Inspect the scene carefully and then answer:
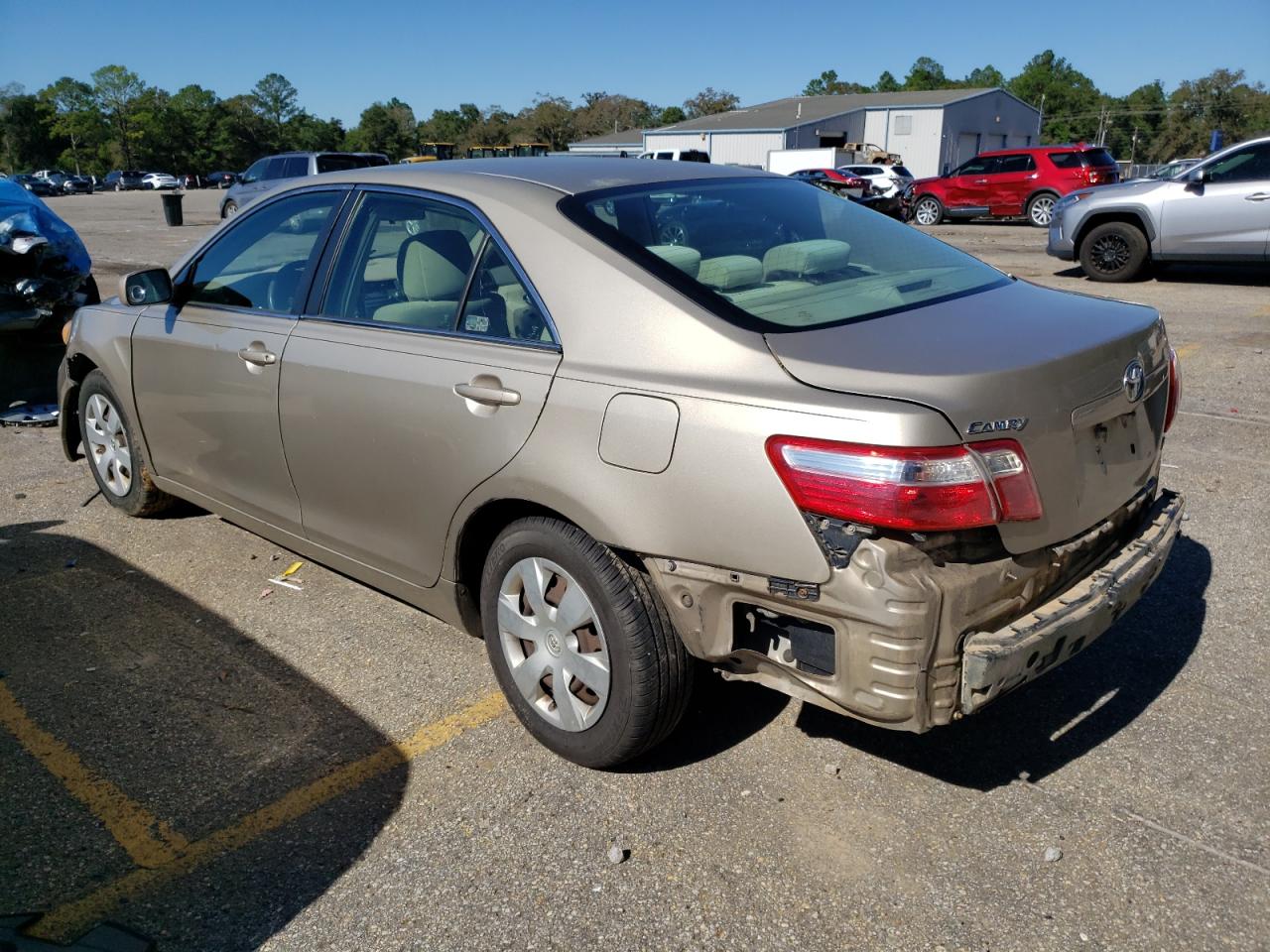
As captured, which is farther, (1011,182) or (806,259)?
(1011,182)

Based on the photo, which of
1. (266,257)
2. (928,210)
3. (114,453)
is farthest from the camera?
(928,210)

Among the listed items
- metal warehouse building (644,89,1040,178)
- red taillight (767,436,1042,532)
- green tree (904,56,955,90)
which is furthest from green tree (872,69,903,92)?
red taillight (767,436,1042,532)

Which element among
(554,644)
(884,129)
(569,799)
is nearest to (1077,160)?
(554,644)

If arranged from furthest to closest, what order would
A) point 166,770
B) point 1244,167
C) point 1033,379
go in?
point 1244,167, point 166,770, point 1033,379

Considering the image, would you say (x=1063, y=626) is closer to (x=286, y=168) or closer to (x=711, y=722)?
(x=711, y=722)

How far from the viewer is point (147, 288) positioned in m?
4.30

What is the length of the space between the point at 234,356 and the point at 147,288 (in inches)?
30.1

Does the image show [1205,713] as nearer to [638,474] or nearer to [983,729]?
[983,729]

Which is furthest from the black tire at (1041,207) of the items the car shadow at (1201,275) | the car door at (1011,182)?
the car shadow at (1201,275)

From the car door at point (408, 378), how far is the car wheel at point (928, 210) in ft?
77.8

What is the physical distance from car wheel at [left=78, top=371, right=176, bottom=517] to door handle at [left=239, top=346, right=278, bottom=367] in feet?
4.05

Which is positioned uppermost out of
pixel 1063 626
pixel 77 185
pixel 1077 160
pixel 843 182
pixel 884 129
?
pixel 884 129

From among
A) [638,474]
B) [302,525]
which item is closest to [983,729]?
[638,474]

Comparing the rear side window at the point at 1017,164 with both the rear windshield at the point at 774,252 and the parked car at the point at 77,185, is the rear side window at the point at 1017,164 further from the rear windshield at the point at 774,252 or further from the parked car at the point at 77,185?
the parked car at the point at 77,185
